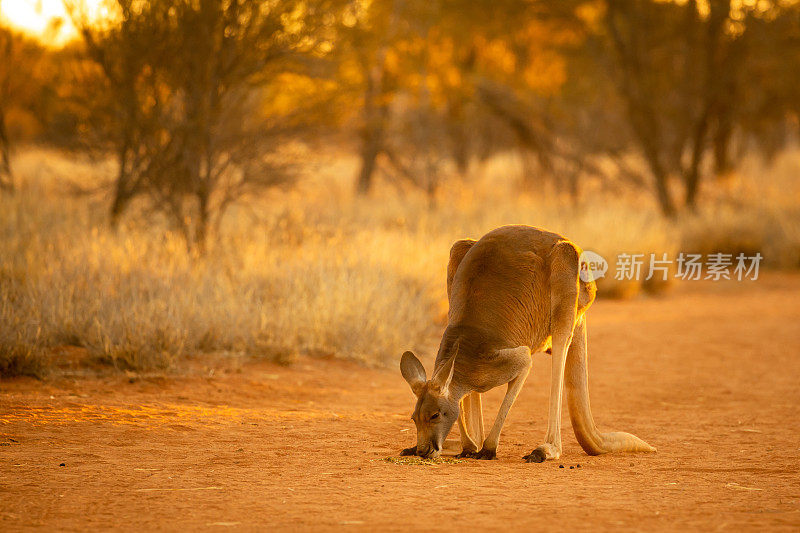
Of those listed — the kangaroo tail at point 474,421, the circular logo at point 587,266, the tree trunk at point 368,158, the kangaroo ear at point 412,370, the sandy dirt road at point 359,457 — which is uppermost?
the tree trunk at point 368,158

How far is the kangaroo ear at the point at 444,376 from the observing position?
5.50 meters

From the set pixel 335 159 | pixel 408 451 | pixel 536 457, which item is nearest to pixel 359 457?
pixel 408 451

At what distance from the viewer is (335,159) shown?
57.9 ft

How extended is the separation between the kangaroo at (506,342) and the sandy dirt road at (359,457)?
0.54ft

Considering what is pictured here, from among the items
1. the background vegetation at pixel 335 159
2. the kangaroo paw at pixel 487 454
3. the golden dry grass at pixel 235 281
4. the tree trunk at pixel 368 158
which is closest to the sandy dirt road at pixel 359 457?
the kangaroo paw at pixel 487 454

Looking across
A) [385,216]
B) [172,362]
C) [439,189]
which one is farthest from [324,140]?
[172,362]

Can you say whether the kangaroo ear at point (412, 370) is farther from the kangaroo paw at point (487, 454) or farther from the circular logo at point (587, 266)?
the circular logo at point (587, 266)

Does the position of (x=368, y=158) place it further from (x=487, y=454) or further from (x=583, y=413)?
(x=487, y=454)

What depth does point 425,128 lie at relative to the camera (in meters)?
22.7

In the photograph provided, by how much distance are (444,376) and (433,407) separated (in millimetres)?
190

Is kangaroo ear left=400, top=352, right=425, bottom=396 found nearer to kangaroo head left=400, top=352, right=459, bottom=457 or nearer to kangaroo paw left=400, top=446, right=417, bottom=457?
kangaroo head left=400, top=352, right=459, bottom=457

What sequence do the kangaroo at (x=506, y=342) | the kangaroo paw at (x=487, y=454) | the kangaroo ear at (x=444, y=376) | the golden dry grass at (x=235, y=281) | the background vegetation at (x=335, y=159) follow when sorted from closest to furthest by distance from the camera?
the kangaroo ear at (x=444, y=376), the kangaroo at (x=506, y=342), the kangaroo paw at (x=487, y=454), the golden dry grass at (x=235, y=281), the background vegetation at (x=335, y=159)

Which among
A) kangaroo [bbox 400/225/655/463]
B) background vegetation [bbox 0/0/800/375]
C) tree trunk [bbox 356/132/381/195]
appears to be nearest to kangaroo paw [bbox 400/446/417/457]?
kangaroo [bbox 400/225/655/463]

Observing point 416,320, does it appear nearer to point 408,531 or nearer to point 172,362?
point 172,362
